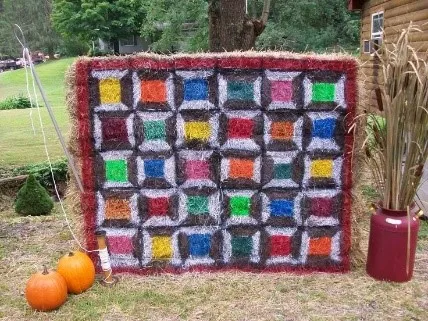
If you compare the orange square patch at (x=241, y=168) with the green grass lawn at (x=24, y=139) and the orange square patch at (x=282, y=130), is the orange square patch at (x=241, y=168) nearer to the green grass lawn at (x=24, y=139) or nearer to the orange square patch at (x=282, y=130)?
the orange square patch at (x=282, y=130)

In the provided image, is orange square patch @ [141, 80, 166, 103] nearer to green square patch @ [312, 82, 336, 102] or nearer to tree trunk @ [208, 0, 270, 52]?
green square patch @ [312, 82, 336, 102]

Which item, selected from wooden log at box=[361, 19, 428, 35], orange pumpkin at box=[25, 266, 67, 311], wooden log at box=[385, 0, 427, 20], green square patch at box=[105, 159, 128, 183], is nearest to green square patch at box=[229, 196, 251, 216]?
green square patch at box=[105, 159, 128, 183]

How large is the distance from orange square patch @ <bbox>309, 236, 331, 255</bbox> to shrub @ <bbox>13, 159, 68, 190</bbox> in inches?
143

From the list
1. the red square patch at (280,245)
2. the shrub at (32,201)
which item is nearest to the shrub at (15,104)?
the shrub at (32,201)

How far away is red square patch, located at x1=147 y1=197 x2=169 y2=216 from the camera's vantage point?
10.6ft

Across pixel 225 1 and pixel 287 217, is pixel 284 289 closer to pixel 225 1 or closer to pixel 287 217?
pixel 287 217

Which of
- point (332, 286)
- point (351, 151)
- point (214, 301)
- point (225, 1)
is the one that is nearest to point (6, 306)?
point (214, 301)

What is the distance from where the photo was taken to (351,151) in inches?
125

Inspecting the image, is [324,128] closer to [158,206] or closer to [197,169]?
[197,169]

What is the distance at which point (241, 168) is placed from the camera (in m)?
3.21

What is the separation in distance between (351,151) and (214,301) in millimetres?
1280

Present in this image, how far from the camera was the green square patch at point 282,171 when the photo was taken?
10.5 ft

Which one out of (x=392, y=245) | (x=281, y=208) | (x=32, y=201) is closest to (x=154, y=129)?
(x=281, y=208)

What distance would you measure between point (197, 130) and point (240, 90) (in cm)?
37
